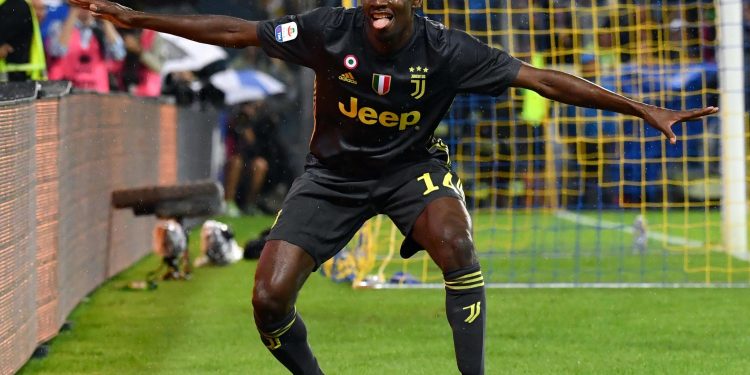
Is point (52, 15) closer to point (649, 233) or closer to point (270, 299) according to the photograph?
point (649, 233)

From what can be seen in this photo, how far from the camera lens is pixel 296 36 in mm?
6699

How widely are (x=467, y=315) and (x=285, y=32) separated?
152 cm

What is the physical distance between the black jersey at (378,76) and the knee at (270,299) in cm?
73

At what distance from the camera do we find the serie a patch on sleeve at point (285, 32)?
6.68 metres

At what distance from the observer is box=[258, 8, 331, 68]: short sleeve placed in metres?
6.67

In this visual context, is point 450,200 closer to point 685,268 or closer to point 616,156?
point 685,268

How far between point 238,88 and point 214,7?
154 cm

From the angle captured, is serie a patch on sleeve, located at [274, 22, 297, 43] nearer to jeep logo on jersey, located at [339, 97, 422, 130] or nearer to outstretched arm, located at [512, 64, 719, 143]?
jeep logo on jersey, located at [339, 97, 422, 130]

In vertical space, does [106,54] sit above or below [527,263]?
above

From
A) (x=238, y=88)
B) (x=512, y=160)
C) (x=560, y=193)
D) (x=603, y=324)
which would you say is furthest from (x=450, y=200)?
(x=238, y=88)

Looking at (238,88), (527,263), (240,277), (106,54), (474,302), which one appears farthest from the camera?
(238,88)

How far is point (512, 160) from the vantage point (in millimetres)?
20297

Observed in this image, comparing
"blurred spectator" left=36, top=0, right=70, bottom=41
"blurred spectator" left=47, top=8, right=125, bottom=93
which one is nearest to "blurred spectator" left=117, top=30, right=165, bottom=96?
"blurred spectator" left=47, top=8, right=125, bottom=93

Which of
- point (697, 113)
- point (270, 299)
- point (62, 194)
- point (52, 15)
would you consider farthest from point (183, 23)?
point (52, 15)
